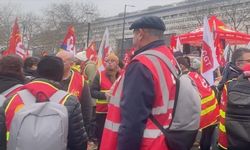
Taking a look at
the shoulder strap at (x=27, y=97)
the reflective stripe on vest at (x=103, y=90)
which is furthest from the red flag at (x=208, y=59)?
the shoulder strap at (x=27, y=97)

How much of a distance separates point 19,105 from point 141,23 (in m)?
1.21

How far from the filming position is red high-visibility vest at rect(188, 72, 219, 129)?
612cm

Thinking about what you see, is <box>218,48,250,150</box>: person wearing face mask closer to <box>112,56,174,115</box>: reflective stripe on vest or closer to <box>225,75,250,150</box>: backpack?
<box>225,75,250,150</box>: backpack

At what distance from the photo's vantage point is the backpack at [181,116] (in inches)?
128

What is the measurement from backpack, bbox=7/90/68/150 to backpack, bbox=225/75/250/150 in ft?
5.52

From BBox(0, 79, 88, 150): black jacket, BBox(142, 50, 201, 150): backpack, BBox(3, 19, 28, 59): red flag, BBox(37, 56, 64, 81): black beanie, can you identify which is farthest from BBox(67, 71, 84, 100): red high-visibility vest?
BBox(3, 19, 28, 59): red flag

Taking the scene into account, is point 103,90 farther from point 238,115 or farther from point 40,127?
point 40,127

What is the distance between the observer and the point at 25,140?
133 inches

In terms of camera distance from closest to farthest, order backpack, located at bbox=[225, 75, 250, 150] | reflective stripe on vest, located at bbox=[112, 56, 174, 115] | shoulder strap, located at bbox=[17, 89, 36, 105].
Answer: reflective stripe on vest, located at bbox=[112, 56, 174, 115] < shoulder strap, located at bbox=[17, 89, 36, 105] < backpack, located at bbox=[225, 75, 250, 150]

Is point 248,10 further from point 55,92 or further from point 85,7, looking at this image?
point 55,92

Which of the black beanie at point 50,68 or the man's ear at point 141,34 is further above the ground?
the man's ear at point 141,34

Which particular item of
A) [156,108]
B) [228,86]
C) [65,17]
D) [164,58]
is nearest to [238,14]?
[65,17]

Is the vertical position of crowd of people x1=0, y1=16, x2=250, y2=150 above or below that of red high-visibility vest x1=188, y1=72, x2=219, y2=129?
above

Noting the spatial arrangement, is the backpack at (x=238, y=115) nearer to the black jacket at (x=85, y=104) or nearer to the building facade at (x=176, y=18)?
the black jacket at (x=85, y=104)
